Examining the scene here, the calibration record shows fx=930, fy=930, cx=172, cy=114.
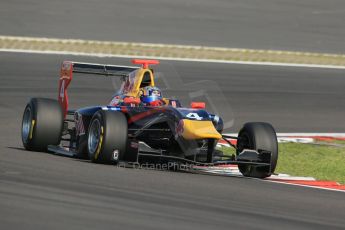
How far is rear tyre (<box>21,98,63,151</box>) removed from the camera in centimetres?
1155

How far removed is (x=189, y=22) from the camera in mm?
28531

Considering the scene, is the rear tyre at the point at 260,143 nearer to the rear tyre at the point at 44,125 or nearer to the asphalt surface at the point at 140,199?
the asphalt surface at the point at 140,199

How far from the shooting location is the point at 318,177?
478 inches

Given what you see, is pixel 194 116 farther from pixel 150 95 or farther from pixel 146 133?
pixel 150 95

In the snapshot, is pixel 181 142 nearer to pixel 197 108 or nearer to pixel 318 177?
pixel 197 108

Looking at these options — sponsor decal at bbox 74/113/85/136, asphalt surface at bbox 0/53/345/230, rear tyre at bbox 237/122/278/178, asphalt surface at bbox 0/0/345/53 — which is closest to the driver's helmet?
asphalt surface at bbox 0/53/345/230

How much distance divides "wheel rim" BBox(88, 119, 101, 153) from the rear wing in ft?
6.12

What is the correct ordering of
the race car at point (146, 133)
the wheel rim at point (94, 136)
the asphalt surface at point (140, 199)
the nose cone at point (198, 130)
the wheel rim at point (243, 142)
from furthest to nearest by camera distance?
1. the wheel rim at point (243, 142)
2. the wheel rim at point (94, 136)
3. the race car at point (146, 133)
4. the nose cone at point (198, 130)
5. the asphalt surface at point (140, 199)

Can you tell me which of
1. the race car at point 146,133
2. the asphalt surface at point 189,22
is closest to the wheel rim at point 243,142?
the race car at point 146,133

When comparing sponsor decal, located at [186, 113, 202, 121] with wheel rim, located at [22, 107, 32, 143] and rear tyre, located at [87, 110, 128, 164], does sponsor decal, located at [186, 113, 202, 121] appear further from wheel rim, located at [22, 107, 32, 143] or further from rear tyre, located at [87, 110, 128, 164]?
wheel rim, located at [22, 107, 32, 143]

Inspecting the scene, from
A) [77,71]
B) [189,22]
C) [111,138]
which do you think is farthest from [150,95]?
[189,22]

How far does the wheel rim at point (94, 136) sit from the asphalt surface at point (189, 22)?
14070mm

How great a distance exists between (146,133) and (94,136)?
2.16 feet

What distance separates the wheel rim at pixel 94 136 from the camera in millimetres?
10914
